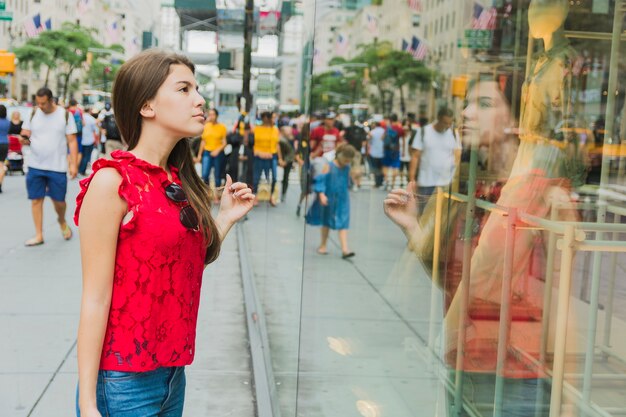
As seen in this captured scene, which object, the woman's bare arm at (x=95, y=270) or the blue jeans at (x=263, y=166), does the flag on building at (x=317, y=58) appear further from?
the blue jeans at (x=263, y=166)

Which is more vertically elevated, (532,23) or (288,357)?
(532,23)

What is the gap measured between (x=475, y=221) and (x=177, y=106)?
34.0 inches

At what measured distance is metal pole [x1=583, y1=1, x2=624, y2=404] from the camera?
2002 mm

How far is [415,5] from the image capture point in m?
3.33

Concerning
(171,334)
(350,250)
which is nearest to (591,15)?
(171,334)

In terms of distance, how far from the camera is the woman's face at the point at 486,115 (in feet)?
7.72

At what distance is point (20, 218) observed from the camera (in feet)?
41.6

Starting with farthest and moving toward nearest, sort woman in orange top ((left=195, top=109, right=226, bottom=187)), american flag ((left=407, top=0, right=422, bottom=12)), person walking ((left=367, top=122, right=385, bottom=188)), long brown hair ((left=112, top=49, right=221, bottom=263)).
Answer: woman in orange top ((left=195, top=109, right=226, bottom=187))
person walking ((left=367, top=122, right=385, bottom=188))
american flag ((left=407, top=0, right=422, bottom=12))
long brown hair ((left=112, top=49, right=221, bottom=263))

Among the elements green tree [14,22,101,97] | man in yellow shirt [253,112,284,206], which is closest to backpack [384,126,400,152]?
man in yellow shirt [253,112,284,206]

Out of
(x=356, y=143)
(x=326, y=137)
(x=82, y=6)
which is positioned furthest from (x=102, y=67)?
(x=356, y=143)

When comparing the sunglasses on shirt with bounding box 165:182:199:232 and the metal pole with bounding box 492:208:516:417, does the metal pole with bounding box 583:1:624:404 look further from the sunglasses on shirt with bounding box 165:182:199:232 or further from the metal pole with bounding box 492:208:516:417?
the sunglasses on shirt with bounding box 165:182:199:232

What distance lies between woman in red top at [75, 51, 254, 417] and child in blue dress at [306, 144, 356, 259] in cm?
157

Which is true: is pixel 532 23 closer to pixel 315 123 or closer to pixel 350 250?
pixel 350 250

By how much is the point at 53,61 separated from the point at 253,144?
136ft
